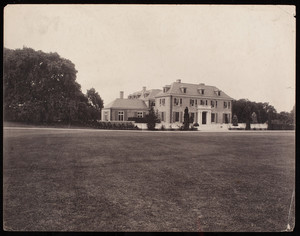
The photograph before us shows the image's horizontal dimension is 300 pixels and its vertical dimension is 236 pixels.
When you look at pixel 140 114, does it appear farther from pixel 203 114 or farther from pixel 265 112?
pixel 265 112

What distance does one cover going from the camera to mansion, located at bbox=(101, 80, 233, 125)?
8.05 metres

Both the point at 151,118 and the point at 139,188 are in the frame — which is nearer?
the point at 139,188

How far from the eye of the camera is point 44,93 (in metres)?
8.09

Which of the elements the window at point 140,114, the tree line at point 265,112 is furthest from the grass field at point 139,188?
the window at point 140,114

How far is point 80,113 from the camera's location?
26.5 ft

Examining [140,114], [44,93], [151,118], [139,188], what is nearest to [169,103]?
[140,114]

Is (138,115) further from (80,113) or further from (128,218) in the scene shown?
(128,218)

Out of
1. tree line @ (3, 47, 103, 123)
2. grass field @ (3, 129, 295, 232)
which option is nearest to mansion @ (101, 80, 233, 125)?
tree line @ (3, 47, 103, 123)

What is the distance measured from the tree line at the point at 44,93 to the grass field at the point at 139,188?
0.63m

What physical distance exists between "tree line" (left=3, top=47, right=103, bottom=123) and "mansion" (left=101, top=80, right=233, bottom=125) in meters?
0.72

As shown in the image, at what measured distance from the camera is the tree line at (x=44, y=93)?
6.26m

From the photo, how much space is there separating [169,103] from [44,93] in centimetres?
461

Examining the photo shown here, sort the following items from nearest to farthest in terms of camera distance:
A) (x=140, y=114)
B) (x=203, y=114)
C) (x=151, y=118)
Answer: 1. (x=140, y=114)
2. (x=151, y=118)
3. (x=203, y=114)

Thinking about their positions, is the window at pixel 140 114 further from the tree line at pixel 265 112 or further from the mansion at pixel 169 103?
→ the tree line at pixel 265 112
